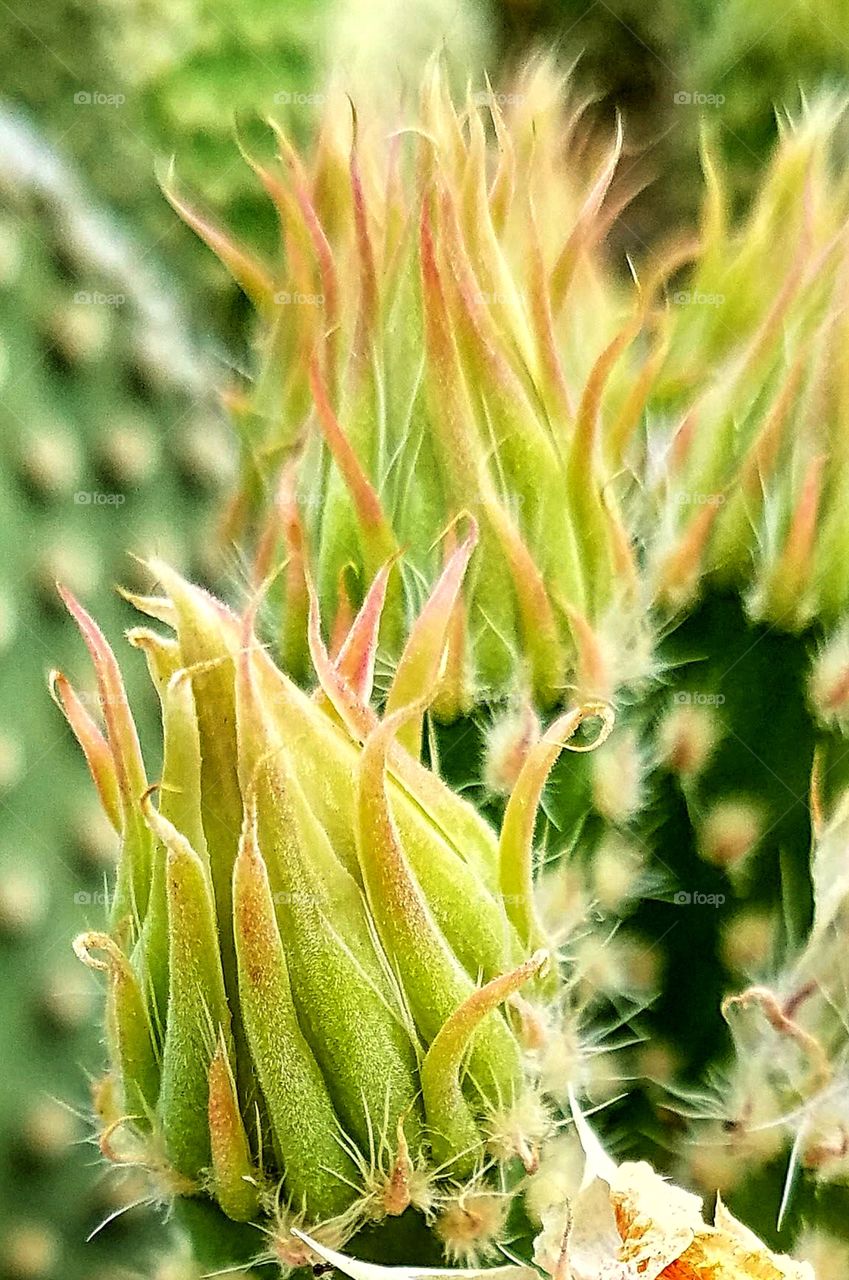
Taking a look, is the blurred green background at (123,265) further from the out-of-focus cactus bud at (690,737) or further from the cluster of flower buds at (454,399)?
the out-of-focus cactus bud at (690,737)

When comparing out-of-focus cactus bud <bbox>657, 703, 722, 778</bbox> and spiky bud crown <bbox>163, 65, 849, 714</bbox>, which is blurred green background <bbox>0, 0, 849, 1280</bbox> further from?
out-of-focus cactus bud <bbox>657, 703, 722, 778</bbox>

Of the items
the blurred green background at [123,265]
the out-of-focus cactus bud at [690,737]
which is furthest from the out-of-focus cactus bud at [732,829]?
the blurred green background at [123,265]

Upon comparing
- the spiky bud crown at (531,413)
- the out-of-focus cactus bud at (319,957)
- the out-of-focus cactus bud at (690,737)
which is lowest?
the out-of-focus cactus bud at (319,957)

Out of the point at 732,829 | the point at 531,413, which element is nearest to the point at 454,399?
the point at 531,413

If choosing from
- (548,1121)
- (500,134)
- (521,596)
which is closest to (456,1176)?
(548,1121)

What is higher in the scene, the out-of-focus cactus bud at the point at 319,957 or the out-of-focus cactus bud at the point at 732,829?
the out-of-focus cactus bud at the point at 732,829

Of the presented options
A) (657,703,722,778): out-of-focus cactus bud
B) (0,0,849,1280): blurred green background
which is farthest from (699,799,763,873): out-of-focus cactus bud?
(0,0,849,1280): blurred green background
